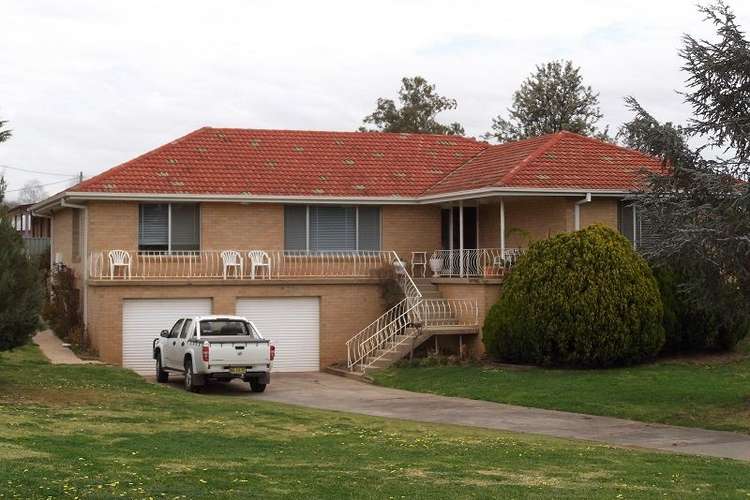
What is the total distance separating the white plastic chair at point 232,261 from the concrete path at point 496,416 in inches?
170

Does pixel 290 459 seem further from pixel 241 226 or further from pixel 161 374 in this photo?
pixel 241 226

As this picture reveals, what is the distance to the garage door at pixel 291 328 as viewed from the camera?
29641 millimetres

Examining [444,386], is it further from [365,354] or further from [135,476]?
[135,476]

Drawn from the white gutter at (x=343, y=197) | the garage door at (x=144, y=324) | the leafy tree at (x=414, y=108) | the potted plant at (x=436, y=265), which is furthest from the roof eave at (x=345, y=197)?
the leafy tree at (x=414, y=108)

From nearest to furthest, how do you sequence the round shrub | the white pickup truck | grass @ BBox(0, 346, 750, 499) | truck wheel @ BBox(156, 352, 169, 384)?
grass @ BBox(0, 346, 750, 499), the white pickup truck, the round shrub, truck wheel @ BBox(156, 352, 169, 384)

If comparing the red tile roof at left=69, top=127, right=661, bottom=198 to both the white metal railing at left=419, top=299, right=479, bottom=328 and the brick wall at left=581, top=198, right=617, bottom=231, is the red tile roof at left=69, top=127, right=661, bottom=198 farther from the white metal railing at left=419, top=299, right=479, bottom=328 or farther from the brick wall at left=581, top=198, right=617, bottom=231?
the white metal railing at left=419, top=299, right=479, bottom=328

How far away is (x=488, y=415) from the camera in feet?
65.4

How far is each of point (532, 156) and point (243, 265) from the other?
815 centimetres

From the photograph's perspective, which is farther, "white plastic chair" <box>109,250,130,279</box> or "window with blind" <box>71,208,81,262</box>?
"window with blind" <box>71,208,81,262</box>

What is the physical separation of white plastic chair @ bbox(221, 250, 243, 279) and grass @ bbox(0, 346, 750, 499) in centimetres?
987

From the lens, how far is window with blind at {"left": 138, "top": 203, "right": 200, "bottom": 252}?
2959 cm

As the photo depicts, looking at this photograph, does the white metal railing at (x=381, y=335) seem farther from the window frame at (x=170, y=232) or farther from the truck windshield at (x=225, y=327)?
the window frame at (x=170, y=232)

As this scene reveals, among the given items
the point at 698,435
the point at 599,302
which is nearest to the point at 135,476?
the point at 698,435

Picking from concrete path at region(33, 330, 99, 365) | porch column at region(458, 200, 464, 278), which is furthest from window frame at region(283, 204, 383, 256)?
concrete path at region(33, 330, 99, 365)
